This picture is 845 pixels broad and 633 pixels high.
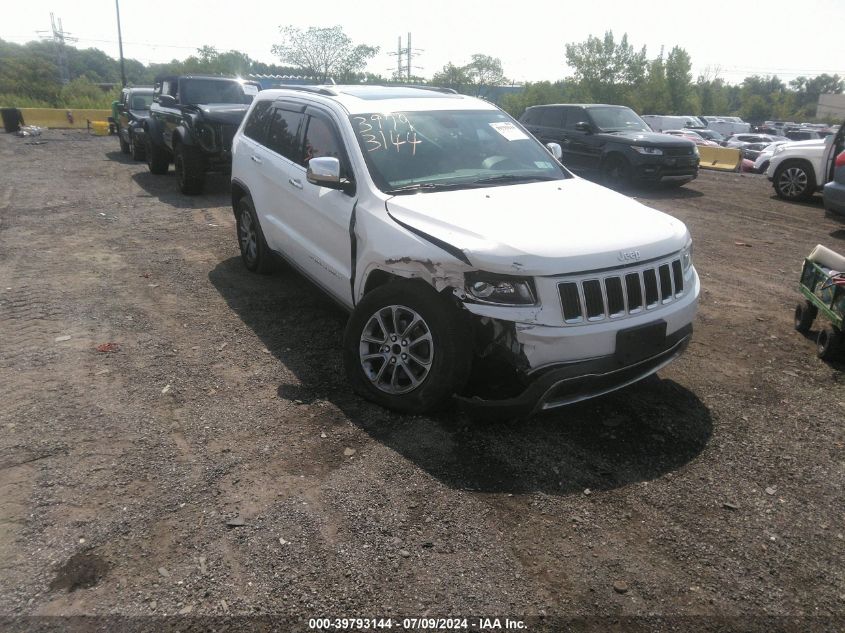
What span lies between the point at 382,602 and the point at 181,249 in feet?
20.4

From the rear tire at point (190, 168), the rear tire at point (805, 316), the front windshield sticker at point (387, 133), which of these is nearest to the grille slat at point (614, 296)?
the front windshield sticker at point (387, 133)

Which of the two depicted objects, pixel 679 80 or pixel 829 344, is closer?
pixel 829 344

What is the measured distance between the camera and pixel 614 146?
501 inches

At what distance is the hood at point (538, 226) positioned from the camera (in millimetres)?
3264

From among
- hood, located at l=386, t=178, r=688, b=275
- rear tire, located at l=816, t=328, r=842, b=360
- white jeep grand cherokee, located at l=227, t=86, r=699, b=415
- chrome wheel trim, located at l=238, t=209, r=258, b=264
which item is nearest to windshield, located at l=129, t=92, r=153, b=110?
chrome wheel trim, located at l=238, t=209, r=258, b=264

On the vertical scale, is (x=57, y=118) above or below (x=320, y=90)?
below

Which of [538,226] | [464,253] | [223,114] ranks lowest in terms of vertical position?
[464,253]

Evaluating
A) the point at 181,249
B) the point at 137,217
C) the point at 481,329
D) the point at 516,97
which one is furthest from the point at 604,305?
the point at 516,97

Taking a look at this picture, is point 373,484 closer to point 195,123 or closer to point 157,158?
point 195,123

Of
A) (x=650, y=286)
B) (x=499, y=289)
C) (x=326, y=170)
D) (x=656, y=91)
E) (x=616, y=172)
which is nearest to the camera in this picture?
(x=499, y=289)

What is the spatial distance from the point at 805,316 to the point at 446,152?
3.29 m

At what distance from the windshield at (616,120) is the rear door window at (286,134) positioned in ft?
30.5

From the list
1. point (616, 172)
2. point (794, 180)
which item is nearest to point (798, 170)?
point (794, 180)

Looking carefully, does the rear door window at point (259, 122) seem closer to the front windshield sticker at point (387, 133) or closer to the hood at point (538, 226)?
the front windshield sticker at point (387, 133)
